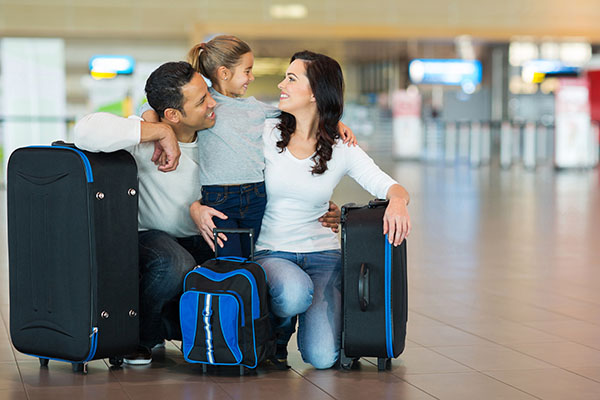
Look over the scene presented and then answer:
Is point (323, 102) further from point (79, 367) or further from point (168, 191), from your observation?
point (79, 367)

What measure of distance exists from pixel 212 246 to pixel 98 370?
1.94 ft

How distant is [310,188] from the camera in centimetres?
337

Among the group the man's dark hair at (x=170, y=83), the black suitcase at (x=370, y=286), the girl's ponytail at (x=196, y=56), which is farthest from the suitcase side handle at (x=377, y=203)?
the girl's ponytail at (x=196, y=56)

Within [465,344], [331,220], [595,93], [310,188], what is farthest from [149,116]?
[595,93]

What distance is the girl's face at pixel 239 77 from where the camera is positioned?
3443mm

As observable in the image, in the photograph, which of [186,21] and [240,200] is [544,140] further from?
[240,200]

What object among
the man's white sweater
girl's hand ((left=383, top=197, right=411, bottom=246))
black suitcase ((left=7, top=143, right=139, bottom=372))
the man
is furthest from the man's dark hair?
girl's hand ((left=383, top=197, right=411, bottom=246))

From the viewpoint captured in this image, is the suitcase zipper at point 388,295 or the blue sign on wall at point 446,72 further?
the blue sign on wall at point 446,72

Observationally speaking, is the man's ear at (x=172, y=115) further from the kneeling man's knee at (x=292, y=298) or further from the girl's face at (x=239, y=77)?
the kneeling man's knee at (x=292, y=298)

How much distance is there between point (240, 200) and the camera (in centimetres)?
329

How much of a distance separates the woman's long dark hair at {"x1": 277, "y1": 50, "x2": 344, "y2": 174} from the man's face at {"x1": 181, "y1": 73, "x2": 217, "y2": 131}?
29 cm

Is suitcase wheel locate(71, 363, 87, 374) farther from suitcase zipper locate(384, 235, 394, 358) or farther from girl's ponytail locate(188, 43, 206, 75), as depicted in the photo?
girl's ponytail locate(188, 43, 206, 75)

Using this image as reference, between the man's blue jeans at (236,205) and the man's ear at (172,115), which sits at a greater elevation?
the man's ear at (172,115)

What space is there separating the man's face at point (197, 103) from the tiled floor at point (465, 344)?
2.91 feet
